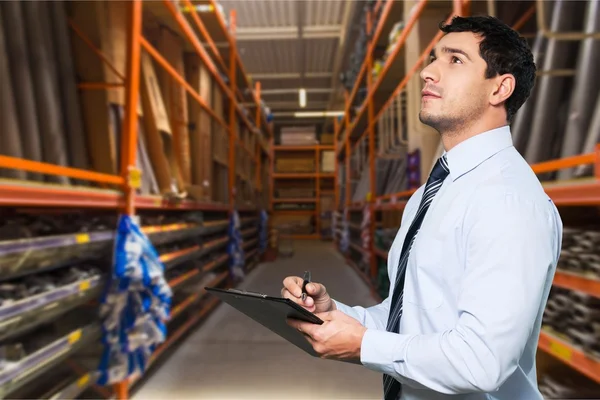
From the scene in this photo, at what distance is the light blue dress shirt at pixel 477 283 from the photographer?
2.18 feet

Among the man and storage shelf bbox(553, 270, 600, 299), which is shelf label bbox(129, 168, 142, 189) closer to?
the man

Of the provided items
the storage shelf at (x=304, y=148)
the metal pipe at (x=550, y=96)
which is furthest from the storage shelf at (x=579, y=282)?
the storage shelf at (x=304, y=148)

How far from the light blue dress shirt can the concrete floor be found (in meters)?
1.76

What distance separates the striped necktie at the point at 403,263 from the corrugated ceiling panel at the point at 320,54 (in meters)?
7.58

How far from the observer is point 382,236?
453 cm

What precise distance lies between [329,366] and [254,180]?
231 inches

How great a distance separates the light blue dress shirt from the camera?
2.18 ft

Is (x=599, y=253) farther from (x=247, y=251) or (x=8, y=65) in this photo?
(x=247, y=251)

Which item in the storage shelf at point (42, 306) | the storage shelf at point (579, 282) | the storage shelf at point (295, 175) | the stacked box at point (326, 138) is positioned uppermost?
the stacked box at point (326, 138)

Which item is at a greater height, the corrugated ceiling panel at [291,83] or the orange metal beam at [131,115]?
the corrugated ceiling panel at [291,83]

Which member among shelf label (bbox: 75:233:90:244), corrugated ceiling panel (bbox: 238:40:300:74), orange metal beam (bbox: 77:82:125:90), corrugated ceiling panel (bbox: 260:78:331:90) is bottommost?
shelf label (bbox: 75:233:90:244)

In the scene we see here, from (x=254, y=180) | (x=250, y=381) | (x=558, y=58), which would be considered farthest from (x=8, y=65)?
(x=254, y=180)

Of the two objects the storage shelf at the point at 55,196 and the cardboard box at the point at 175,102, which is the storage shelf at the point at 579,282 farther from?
the cardboard box at the point at 175,102

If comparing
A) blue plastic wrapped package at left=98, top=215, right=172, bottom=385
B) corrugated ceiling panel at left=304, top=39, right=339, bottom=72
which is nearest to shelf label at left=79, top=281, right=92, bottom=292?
blue plastic wrapped package at left=98, top=215, right=172, bottom=385
